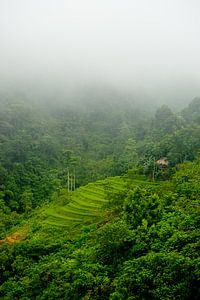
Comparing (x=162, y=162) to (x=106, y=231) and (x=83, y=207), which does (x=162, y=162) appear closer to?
(x=83, y=207)

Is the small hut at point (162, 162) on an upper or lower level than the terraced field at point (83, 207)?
upper

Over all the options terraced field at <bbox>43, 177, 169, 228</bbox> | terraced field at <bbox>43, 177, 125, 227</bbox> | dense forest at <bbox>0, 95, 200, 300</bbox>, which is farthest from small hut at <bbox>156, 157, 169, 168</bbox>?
terraced field at <bbox>43, 177, 125, 227</bbox>

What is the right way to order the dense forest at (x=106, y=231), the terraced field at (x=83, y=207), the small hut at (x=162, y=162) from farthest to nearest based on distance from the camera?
the small hut at (x=162, y=162), the terraced field at (x=83, y=207), the dense forest at (x=106, y=231)

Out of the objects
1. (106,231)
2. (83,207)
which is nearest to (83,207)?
(83,207)

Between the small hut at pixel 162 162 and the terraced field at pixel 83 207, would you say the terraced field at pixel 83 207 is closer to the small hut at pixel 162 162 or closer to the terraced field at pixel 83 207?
the terraced field at pixel 83 207

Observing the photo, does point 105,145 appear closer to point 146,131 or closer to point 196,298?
point 146,131

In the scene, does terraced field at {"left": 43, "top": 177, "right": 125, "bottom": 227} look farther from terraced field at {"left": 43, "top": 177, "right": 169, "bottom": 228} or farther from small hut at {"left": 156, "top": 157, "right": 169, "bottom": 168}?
small hut at {"left": 156, "top": 157, "right": 169, "bottom": 168}

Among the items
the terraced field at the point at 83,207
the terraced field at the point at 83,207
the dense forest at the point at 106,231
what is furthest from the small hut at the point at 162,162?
the terraced field at the point at 83,207

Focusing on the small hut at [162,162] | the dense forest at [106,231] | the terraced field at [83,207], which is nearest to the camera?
the dense forest at [106,231]

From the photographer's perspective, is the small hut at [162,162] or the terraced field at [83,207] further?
the small hut at [162,162]

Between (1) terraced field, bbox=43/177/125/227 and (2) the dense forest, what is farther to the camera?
(1) terraced field, bbox=43/177/125/227
